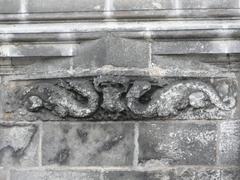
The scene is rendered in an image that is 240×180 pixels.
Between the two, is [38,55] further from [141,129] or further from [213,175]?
[213,175]

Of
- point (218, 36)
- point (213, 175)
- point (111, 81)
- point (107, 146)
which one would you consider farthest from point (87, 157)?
point (218, 36)

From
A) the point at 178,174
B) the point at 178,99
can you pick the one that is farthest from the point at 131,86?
the point at 178,174

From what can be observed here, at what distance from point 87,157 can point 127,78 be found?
1.36 feet

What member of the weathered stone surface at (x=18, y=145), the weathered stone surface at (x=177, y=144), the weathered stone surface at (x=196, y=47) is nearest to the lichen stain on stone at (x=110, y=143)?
the weathered stone surface at (x=177, y=144)

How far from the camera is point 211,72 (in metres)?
3.10

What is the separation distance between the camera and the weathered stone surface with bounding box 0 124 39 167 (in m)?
3.19

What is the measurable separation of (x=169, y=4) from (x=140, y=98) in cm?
45

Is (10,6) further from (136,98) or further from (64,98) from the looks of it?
(136,98)

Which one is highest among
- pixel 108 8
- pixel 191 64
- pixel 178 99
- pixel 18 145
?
pixel 108 8

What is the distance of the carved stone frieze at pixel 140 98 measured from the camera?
3057 millimetres

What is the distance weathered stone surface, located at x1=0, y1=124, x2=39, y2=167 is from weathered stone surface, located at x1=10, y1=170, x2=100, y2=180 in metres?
0.04

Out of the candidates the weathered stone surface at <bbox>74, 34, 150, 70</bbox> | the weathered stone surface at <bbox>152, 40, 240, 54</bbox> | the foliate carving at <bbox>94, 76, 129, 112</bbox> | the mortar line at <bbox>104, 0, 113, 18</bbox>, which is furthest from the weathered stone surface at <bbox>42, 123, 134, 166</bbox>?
the mortar line at <bbox>104, 0, 113, 18</bbox>

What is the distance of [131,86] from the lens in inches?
121

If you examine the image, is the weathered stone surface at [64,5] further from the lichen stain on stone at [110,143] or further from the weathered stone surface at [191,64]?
the lichen stain on stone at [110,143]
